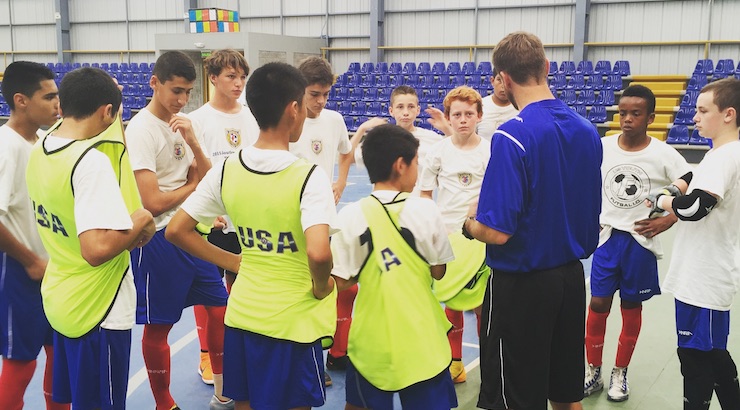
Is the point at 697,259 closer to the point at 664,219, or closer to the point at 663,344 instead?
the point at 664,219

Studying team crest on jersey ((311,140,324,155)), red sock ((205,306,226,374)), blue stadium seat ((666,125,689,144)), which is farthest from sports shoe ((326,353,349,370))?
blue stadium seat ((666,125,689,144))

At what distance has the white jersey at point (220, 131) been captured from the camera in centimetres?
387

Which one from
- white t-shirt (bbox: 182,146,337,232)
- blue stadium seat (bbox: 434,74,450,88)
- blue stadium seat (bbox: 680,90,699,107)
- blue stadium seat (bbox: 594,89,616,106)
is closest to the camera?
white t-shirt (bbox: 182,146,337,232)

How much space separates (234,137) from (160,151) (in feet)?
1.87

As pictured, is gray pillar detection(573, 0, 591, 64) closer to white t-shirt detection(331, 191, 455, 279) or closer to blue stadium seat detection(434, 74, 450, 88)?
blue stadium seat detection(434, 74, 450, 88)

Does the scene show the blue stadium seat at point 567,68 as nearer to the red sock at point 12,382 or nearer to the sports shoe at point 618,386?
the sports shoe at point 618,386

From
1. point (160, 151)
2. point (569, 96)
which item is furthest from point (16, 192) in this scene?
point (569, 96)

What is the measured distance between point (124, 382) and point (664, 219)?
9.74 feet

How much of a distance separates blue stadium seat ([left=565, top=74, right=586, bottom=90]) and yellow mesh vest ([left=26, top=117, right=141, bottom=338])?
15360 millimetres

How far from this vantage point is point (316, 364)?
2588mm

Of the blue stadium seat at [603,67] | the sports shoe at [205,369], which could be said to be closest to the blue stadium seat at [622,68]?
the blue stadium seat at [603,67]

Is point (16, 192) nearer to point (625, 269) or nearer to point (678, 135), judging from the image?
point (625, 269)

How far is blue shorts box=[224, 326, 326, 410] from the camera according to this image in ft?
8.31

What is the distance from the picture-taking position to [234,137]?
155 inches
